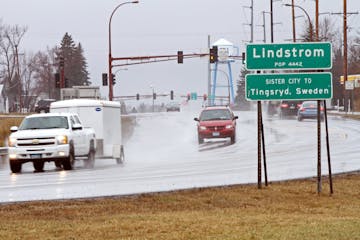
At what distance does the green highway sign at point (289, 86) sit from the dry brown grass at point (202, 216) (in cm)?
201

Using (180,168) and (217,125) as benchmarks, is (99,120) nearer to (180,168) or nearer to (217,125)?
(180,168)

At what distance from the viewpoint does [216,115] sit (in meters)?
45.3

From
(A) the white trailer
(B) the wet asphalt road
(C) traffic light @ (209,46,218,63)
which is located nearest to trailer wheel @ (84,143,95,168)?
(B) the wet asphalt road

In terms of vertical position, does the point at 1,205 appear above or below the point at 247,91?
below

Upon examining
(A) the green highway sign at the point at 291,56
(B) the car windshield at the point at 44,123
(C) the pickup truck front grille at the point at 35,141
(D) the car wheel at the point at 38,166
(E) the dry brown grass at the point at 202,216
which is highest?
(A) the green highway sign at the point at 291,56

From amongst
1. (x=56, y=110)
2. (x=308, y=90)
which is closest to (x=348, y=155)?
(x=56, y=110)

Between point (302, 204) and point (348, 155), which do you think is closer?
point (302, 204)

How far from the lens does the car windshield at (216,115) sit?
45000 millimetres

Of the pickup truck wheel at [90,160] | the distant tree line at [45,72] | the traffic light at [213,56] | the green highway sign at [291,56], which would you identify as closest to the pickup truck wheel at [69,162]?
the pickup truck wheel at [90,160]

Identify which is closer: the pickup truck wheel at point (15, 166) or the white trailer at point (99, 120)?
the pickup truck wheel at point (15, 166)

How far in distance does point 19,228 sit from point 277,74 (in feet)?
25.7

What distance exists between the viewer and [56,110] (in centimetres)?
3284

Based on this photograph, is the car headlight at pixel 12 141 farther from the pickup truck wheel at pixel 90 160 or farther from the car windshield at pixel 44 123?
the pickup truck wheel at pixel 90 160

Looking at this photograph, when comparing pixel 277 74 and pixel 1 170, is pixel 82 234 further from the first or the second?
pixel 1 170
